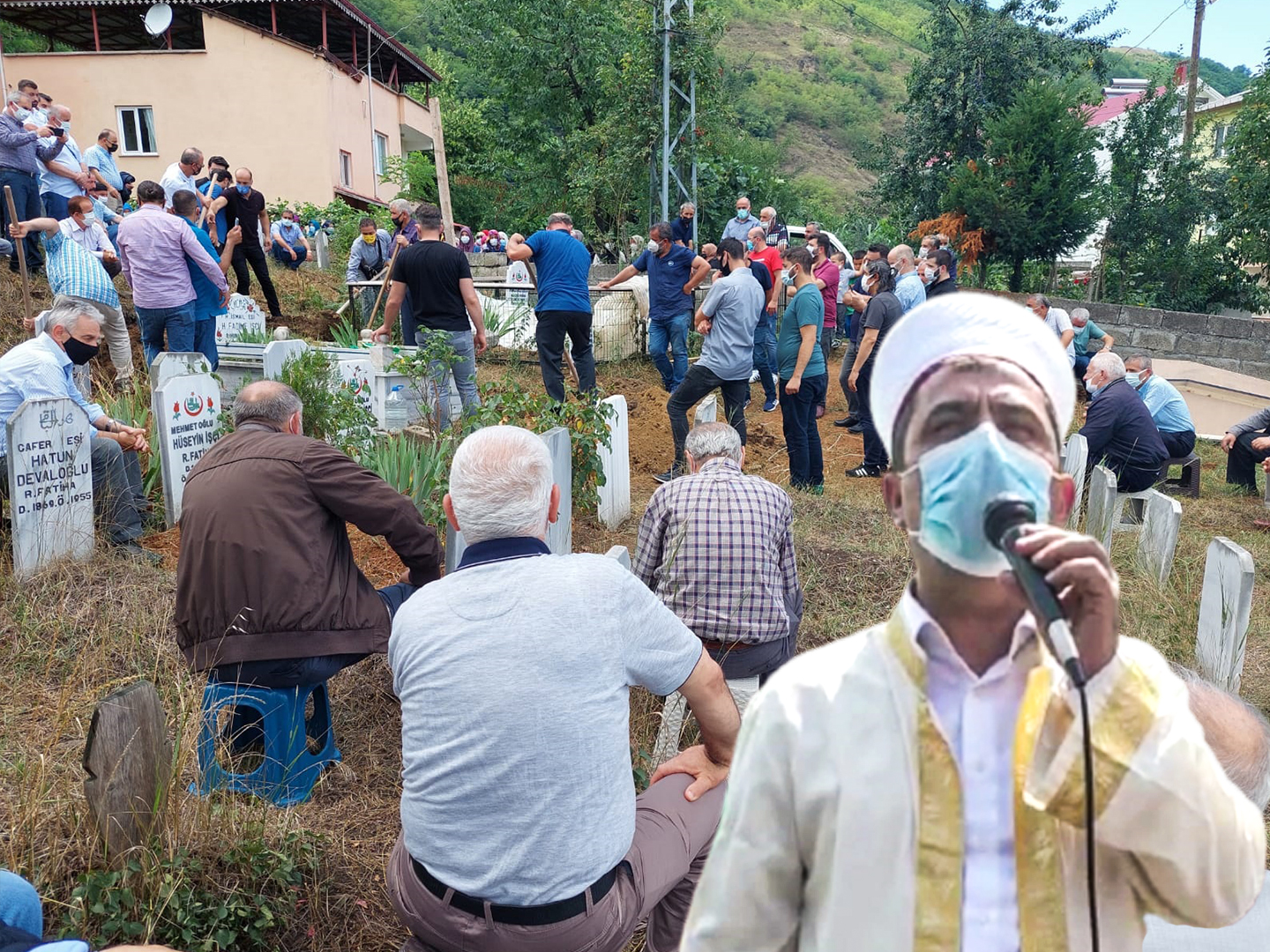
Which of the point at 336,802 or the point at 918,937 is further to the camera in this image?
the point at 336,802

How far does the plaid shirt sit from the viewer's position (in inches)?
136

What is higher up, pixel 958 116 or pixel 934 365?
pixel 958 116

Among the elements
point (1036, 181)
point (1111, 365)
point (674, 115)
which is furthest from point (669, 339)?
point (1036, 181)

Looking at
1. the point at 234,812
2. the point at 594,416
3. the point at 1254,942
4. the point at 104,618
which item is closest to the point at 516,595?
the point at 234,812

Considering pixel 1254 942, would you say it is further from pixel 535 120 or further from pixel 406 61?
pixel 406 61

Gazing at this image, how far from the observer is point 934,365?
106 cm

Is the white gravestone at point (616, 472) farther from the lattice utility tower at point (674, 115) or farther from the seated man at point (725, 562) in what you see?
the lattice utility tower at point (674, 115)

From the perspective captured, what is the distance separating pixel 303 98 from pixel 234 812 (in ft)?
73.4

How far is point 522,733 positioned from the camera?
2.07 meters

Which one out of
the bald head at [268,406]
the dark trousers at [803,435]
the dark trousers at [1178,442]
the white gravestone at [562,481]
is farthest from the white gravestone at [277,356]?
the dark trousers at [1178,442]

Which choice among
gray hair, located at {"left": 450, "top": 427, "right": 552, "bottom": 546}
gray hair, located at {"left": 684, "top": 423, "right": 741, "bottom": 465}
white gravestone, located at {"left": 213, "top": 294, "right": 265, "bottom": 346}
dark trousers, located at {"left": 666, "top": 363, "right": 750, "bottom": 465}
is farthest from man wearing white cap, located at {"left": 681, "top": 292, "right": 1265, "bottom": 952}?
white gravestone, located at {"left": 213, "top": 294, "right": 265, "bottom": 346}

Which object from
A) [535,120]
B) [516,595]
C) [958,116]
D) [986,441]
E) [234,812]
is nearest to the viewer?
[986,441]

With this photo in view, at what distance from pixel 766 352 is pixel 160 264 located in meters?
5.27

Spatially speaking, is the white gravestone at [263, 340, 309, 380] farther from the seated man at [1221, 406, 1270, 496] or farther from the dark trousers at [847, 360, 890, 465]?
the seated man at [1221, 406, 1270, 496]
